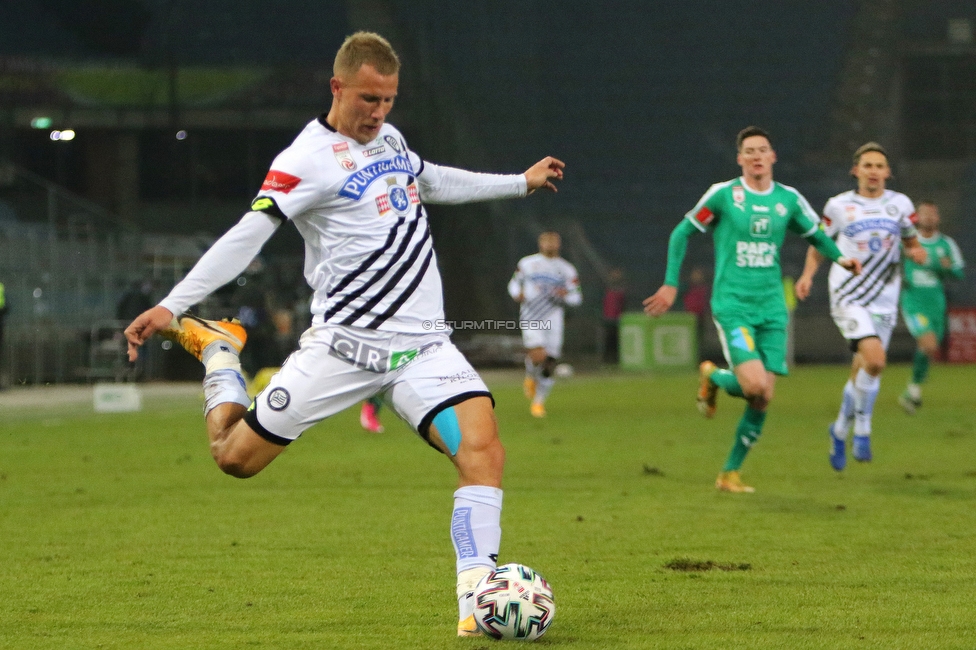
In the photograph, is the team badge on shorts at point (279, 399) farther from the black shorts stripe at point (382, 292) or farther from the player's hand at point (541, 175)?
the player's hand at point (541, 175)

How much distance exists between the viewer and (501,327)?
3108cm

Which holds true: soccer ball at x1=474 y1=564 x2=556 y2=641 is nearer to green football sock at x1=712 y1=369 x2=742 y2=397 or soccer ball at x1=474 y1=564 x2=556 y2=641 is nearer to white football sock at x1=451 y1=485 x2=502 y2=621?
white football sock at x1=451 y1=485 x2=502 y2=621

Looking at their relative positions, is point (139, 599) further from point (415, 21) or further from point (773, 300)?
point (415, 21)

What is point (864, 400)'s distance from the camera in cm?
1140

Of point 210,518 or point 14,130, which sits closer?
point 210,518

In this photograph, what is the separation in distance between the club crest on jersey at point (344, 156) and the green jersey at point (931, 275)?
13687 mm

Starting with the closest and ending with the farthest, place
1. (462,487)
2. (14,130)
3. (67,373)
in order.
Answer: (462,487)
(67,373)
(14,130)

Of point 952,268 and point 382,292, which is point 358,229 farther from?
point 952,268

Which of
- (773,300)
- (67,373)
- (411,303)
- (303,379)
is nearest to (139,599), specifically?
(303,379)

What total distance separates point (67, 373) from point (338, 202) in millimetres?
19394

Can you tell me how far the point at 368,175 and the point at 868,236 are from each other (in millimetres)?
7584

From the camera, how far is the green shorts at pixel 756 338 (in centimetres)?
963

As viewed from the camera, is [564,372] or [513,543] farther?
[564,372]

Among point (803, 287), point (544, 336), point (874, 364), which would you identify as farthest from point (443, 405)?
point (544, 336)
